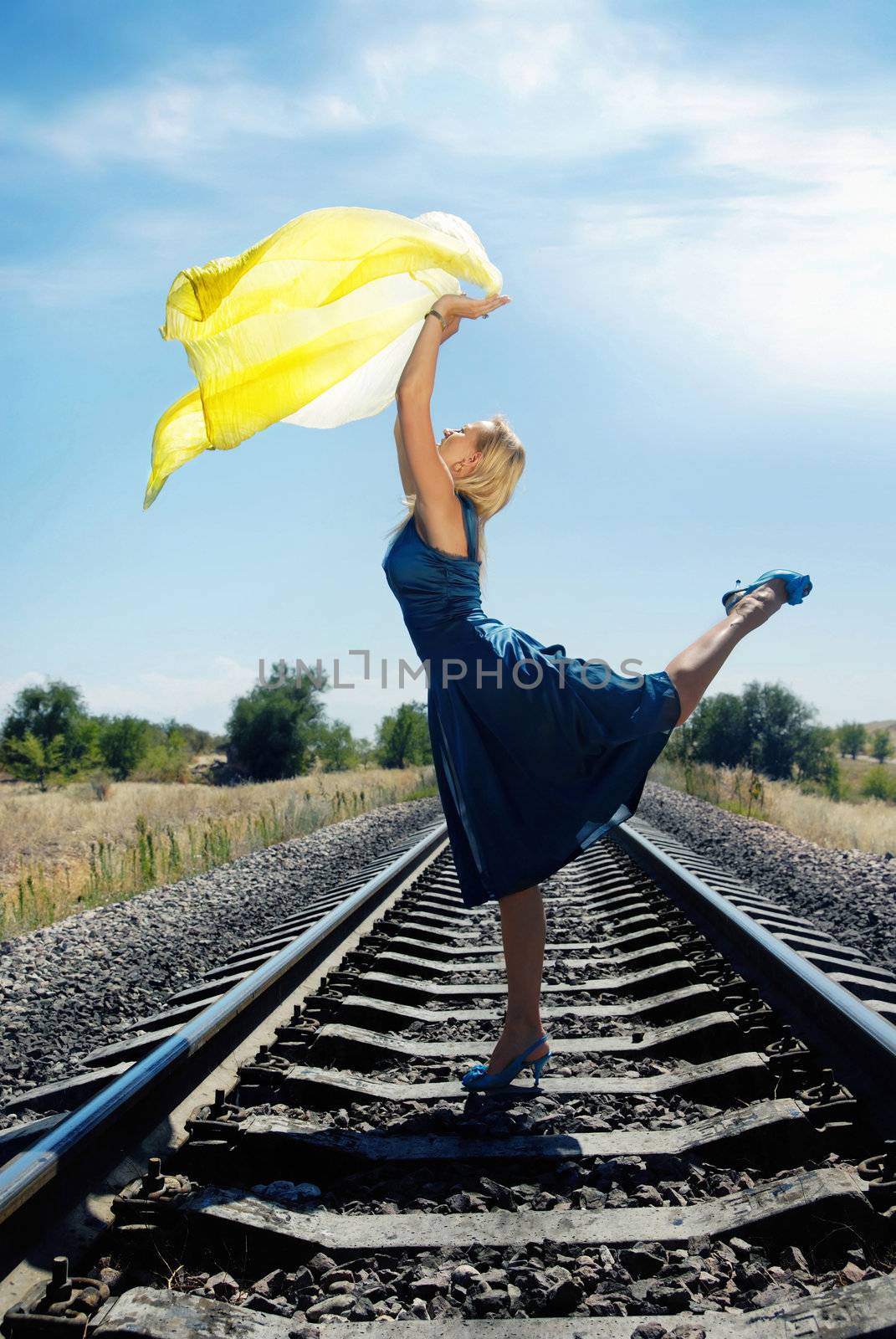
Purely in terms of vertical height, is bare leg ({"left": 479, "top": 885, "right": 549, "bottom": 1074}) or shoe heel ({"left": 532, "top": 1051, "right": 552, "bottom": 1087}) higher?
bare leg ({"left": 479, "top": 885, "right": 549, "bottom": 1074})

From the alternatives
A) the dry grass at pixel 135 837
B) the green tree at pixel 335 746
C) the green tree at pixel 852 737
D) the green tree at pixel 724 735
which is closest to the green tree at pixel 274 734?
the green tree at pixel 335 746

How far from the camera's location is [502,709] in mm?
2832

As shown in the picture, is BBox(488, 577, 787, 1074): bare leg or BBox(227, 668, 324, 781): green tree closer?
BBox(488, 577, 787, 1074): bare leg

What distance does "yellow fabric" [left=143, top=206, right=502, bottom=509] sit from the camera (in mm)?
2969

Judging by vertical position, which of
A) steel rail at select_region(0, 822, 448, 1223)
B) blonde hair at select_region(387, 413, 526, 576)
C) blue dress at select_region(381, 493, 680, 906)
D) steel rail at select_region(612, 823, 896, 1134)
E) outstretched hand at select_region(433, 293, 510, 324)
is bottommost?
steel rail at select_region(0, 822, 448, 1223)

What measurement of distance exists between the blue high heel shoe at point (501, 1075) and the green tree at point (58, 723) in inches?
1727

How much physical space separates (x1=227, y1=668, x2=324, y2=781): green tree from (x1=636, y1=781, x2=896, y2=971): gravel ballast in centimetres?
3622

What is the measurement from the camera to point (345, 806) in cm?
1582

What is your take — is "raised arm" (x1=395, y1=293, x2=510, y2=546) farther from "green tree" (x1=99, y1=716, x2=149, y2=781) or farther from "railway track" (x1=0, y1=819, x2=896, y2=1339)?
"green tree" (x1=99, y1=716, x2=149, y2=781)

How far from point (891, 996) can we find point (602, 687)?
5.10 ft

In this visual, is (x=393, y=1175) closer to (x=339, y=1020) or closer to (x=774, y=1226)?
(x=774, y=1226)

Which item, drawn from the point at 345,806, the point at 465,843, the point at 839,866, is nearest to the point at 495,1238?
the point at 465,843

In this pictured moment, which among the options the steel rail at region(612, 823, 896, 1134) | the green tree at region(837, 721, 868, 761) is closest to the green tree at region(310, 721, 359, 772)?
the steel rail at region(612, 823, 896, 1134)

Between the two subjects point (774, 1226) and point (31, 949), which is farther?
point (31, 949)
